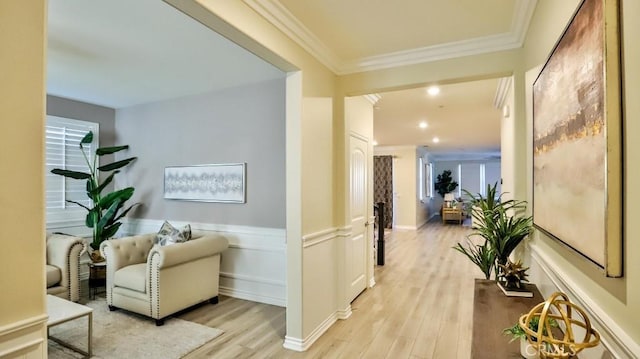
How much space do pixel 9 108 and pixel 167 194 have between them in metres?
3.85

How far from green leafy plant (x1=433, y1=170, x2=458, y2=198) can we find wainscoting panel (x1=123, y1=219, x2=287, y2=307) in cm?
1152

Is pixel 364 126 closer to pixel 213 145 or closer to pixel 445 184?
pixel 213 145

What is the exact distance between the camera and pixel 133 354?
272cm

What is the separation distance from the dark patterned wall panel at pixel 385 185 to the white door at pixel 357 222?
583 centimetres

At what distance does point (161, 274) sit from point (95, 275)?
61.8 inches

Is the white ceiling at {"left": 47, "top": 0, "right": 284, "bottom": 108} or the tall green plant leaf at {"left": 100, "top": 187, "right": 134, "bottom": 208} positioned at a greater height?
the white ceiling at {"left": 47, "top": 0, "right": 284, "bottom": 108}

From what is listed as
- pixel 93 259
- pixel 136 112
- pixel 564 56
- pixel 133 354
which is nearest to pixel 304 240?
pixel 133 354

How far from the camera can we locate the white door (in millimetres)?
3768

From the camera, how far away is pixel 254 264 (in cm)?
400

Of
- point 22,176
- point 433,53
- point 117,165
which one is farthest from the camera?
point 117,165

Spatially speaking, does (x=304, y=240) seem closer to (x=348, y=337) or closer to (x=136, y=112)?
(x=348, y=337)

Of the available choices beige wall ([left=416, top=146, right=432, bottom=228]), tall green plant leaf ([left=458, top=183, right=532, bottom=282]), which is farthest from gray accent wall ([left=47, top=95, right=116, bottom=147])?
beige wall ([left=416, top=146, right=432, bottom=228])

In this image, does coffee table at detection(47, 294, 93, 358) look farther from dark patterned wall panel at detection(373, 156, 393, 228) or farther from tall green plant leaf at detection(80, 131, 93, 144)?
dark patterned wall panel at detection(373, 156, 393, 228)

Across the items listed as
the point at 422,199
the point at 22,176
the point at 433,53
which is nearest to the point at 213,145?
the point at 433,53
